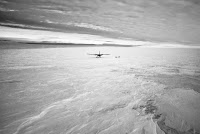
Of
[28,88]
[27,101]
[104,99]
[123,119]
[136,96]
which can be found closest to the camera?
[123,119]

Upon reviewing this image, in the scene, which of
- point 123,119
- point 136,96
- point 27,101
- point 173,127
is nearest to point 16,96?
point 27,101

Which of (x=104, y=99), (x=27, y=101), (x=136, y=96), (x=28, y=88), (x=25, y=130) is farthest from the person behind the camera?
(x=28, y=88)

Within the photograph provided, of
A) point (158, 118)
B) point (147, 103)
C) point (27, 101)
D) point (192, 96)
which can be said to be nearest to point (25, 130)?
point (27, 101)

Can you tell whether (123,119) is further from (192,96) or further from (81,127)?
(192,96)

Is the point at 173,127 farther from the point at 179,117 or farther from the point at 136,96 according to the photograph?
the point at 136,96

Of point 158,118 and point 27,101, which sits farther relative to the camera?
point 27,101

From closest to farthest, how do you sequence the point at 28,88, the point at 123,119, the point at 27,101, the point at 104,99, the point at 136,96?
the point at 123,119, the point at 27,101, the point at 104,99, the point at 136,96, the point at 28,88

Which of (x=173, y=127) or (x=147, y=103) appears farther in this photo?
(x=147, y=103)

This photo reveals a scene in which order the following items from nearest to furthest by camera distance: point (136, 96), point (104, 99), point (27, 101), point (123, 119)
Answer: point (123, 119), point (27, 101), point (104, 99), point (136, 96)
